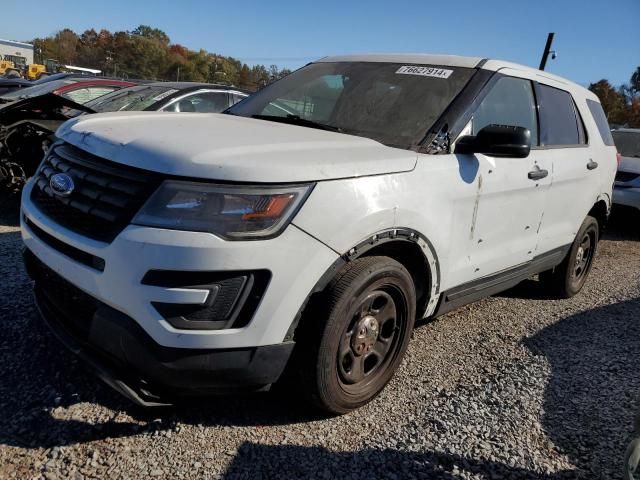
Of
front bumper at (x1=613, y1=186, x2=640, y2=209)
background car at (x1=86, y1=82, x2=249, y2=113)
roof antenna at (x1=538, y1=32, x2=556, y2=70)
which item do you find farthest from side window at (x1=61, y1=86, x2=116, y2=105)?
roof antenna at (x1=538, y1=32, x2=556, y2=70)

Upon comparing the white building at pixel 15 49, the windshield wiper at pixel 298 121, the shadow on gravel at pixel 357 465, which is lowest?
the shadow on gravel at pixel 357 465

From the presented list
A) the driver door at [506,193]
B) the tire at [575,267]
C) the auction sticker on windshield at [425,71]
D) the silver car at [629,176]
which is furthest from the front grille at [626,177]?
the auction sticker on windshield at [425,71]

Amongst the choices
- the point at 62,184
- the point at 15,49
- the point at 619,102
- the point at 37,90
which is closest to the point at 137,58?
the point at 15,49

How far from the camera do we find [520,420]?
278cm

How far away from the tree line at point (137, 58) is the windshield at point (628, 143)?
60.6 m

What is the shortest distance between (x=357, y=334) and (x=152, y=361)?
0.98m

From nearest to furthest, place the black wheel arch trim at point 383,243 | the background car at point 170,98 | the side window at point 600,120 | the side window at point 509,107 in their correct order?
the black wheel arch trim at point 383,243
the side window at point 509,107
the side window at point 600,120
the background car at point 170,98

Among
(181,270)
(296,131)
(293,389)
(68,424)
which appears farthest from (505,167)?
(68,424)

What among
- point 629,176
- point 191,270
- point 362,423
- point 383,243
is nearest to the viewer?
point 191,270

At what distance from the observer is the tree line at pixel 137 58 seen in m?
75.1

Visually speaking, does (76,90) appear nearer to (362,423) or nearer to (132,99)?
(132,99)

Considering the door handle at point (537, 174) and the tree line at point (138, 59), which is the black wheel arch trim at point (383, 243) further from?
the tree line at point (138, 59)

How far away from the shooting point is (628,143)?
9.09 m

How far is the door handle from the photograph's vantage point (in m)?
3.50
